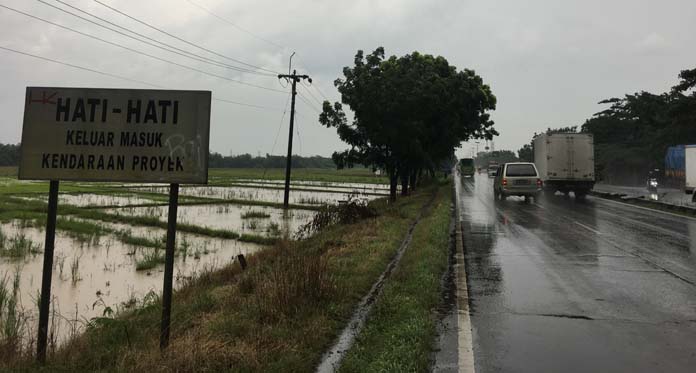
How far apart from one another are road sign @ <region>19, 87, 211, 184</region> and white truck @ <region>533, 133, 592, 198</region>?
25280 millimetres

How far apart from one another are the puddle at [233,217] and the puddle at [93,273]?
2547 millimetres

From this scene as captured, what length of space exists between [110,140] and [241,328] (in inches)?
89.6

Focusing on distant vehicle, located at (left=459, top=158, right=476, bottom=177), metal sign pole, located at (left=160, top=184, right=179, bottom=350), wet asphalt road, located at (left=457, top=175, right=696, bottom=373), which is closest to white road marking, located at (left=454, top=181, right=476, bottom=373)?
wet asphalt road, located at (left=457, top=175, right=696, bottom=373)

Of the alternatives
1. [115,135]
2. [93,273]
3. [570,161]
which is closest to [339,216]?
[93,273]

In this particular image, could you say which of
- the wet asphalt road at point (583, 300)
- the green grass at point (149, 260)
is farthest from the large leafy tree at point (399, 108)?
the green grass at point (149, 260)

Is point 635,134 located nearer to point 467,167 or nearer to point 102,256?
Result: point 467,167

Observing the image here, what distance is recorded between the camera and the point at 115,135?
13.7 feet

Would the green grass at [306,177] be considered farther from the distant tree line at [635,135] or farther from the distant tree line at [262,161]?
the distant tree line at [262,161]

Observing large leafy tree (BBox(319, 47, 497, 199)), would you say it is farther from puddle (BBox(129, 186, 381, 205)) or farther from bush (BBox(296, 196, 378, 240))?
bush (BBox(296, 196, 378, 240))

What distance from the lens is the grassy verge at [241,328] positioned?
3822 millimetres

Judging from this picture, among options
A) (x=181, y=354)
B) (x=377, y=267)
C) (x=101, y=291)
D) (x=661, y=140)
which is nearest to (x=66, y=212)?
(x=101, y=291)

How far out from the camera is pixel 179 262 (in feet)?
35.9

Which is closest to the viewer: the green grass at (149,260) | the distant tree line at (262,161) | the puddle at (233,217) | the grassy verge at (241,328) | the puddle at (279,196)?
the grassy verge at (241,328)

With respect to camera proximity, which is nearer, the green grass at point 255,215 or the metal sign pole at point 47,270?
the metal sign pole at point 47,270
